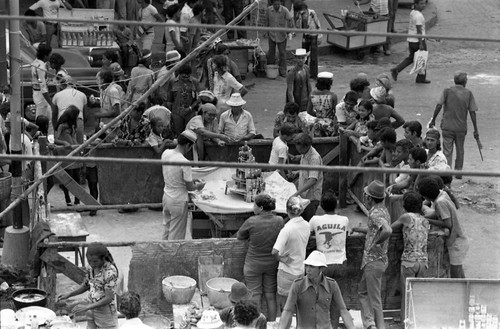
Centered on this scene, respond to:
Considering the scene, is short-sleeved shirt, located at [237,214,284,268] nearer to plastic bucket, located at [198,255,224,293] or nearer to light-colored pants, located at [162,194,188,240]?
plastic bucket, located at [198,255,224,293]

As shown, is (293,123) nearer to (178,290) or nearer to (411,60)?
(178,290)

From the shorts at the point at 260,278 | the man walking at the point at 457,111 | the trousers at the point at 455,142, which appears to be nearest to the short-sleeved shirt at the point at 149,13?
the man walking at the point at 457,111

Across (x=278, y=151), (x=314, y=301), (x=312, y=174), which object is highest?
(x=278, y=151)

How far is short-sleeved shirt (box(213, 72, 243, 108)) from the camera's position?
17922mm

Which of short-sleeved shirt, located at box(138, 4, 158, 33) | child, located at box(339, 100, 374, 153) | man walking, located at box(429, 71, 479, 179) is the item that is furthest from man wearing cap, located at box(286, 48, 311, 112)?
short-sleeved shirt, located at box(138, 4, 158, 33)

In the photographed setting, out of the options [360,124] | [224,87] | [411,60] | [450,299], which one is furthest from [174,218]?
[411,60]

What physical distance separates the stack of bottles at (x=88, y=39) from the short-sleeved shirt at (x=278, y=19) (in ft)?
9.69

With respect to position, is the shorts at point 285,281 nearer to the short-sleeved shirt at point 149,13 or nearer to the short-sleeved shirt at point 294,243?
the short-sleeved shirt at point 294,243

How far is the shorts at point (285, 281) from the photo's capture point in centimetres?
1336

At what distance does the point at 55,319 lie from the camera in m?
12.6

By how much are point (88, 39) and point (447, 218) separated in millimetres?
10167

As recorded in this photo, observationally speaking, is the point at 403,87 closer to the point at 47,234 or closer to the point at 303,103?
the point at 303,103

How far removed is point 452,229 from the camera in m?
13.8

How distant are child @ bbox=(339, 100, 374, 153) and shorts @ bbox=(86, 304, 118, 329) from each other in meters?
4.88
